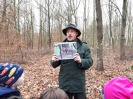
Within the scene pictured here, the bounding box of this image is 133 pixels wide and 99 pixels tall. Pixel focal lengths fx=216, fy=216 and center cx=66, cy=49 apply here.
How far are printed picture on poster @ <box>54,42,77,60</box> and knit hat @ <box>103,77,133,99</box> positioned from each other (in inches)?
46.9

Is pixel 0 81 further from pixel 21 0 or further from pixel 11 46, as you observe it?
pixel 21 0

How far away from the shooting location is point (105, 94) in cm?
216

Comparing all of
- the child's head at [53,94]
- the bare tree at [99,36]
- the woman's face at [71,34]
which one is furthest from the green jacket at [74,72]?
the bare tree at [99,36]

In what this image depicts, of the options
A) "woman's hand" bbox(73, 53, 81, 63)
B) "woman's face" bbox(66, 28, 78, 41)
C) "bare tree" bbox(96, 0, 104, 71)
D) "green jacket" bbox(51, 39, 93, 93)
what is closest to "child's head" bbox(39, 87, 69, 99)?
"woman's hand" bbox(73, 53, 81, 63)

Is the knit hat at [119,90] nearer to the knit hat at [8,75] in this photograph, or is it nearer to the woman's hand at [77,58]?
the knit hat at [8,75]

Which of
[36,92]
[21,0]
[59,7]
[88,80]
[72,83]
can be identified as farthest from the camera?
[59,7]

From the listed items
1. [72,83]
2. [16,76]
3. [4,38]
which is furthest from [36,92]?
[4,38]

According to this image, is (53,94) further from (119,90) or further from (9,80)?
(119,90)

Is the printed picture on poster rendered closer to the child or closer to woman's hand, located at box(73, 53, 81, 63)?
woman's hand, located at box(73, 53, 81, 63)

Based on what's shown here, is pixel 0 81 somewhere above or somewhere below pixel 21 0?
below

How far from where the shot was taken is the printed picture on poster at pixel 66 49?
10.7 feet

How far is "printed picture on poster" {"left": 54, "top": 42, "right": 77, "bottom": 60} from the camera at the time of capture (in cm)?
325

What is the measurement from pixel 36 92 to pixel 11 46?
7.50m

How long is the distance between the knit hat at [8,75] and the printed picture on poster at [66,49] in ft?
3.57
